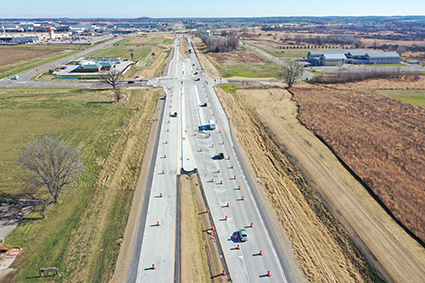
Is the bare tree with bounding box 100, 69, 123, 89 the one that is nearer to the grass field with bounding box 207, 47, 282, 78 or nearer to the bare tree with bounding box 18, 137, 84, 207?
the grass field with bounding box 207, 47, 282, 78

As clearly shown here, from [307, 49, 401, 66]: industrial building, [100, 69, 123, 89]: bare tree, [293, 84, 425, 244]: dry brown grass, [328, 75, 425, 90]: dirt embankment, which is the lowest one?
[293, 84, 425, 244]: dry brown grass

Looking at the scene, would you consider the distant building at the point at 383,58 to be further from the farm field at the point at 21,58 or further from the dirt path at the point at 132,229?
the farm field at the point at 21,58

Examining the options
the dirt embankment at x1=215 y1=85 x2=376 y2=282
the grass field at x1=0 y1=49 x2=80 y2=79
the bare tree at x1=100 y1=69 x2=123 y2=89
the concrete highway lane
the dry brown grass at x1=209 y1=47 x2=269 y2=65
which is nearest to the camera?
the concrete highway lane

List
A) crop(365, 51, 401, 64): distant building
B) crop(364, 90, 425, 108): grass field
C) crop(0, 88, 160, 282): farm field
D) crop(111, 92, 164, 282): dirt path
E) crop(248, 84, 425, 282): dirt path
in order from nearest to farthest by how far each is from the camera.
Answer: crop(111, 92, 164, 282): dirt path
crop(0, 88, 160, 282): farm field
crop(248, 84, 425, 282): dirt path
crop(364, 90, 425, 108): grass field
crop(365, 51, 401, 64): distant building

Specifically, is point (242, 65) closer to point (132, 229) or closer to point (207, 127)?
point (207, 127)

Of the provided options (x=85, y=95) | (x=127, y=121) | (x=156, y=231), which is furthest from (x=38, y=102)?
(x=156, y=231)

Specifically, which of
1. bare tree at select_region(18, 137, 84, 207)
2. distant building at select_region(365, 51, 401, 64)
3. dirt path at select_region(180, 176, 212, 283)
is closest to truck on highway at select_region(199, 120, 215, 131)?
dirt path at select_region(180, 176, 212, 283)
